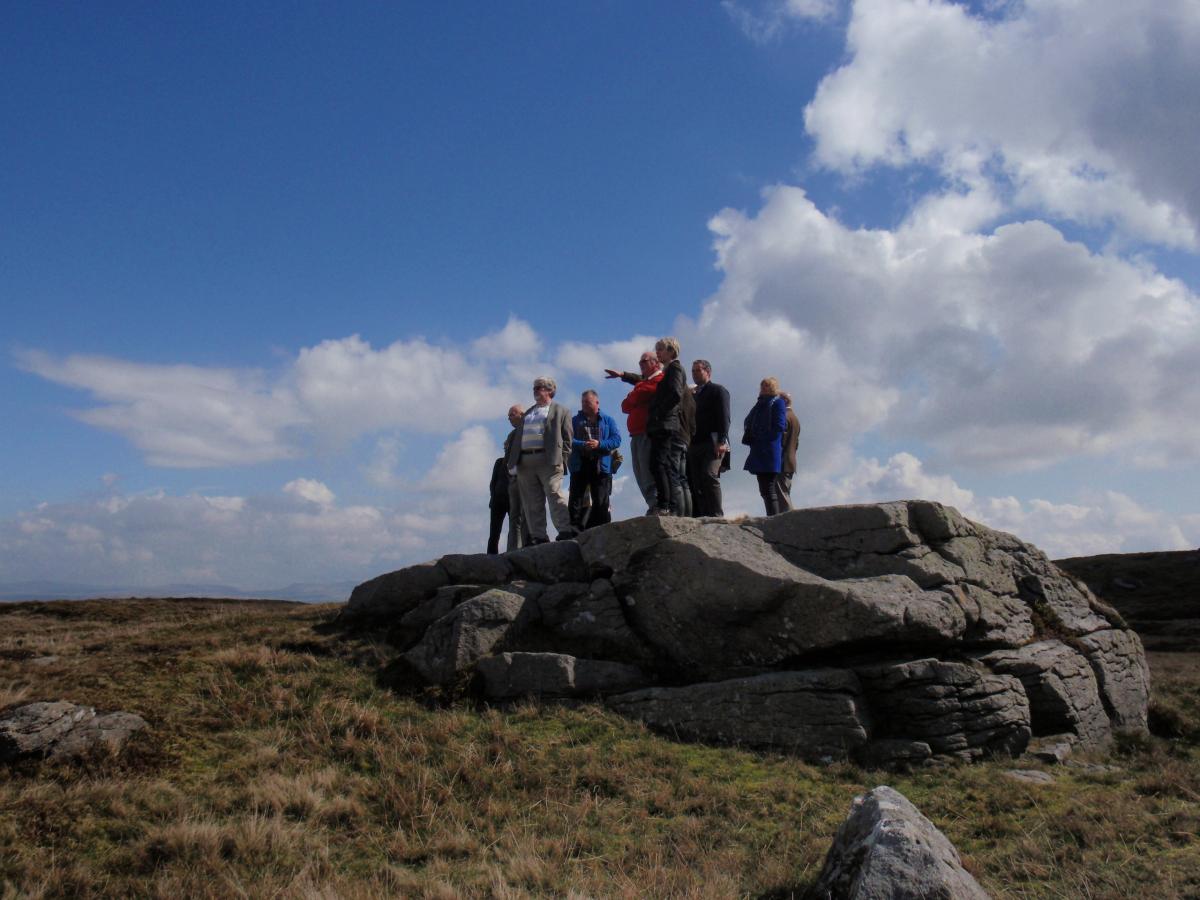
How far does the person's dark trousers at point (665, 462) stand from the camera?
14.6 m

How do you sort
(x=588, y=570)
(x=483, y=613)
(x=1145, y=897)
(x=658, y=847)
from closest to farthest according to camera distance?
(x=1145, y=897), (x=658, y=847), (x=483, y=613), (x=588, y=570)

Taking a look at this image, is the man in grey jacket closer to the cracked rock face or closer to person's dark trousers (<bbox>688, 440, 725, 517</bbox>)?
the cracked rock face

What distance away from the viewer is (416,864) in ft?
26.0

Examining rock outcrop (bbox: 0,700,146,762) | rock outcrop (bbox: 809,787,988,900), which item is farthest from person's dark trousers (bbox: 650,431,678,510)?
rock outcrop (bbox: 0,700,146,762)

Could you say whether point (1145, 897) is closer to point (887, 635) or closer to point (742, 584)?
point (887, 635)

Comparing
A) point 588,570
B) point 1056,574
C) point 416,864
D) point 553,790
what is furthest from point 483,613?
point 1056,574

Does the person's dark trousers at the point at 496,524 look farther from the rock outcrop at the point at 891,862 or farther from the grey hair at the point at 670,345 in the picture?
the rock outcrop at the point at 891,862

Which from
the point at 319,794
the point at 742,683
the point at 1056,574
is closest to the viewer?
the point at 319,794

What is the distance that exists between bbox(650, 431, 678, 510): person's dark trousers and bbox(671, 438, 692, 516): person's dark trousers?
1.7 inches

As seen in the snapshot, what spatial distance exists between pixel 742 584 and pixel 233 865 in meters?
7.60

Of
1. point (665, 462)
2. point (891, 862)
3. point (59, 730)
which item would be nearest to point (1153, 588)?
point (665, 462)

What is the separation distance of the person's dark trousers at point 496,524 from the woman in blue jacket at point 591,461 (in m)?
2.77

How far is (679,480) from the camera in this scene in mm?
14938

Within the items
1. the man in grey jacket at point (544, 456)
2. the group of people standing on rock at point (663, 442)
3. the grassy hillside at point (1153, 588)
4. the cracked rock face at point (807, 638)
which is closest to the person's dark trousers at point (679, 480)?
the group of people standing on rock at point (663, 442)
